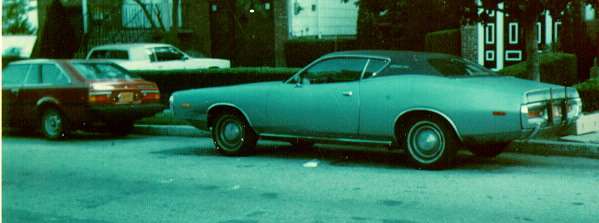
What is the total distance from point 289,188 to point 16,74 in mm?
7711

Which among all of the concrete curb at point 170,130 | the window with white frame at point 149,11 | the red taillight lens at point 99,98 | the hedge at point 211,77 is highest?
the window with white frame at point 149,11

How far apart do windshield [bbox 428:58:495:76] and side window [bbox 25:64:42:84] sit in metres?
7.00

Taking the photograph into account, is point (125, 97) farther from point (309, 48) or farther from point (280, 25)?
point (280, 25)

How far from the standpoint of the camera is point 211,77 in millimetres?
18328

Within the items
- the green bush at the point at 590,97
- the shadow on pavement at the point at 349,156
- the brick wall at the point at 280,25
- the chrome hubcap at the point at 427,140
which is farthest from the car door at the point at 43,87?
the brick wall at the point at 280,25

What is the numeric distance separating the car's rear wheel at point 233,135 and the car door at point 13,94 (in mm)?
4587

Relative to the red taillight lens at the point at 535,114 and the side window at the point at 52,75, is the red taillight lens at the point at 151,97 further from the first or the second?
the red taillight lens at the point at 535,114

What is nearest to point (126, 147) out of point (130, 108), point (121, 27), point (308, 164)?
point (130, 108)

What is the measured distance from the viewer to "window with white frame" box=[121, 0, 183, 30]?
27.3m

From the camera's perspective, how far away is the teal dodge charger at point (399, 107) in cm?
861

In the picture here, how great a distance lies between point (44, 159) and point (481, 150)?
5.41 metres

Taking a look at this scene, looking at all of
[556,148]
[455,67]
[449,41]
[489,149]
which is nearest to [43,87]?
[455,67]

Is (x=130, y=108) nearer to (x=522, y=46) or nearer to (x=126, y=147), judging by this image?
(x=126, y=147)

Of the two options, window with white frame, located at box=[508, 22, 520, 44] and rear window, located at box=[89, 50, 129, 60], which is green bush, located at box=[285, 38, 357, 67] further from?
rear window, located at box=[89, 50, 129, 60]
